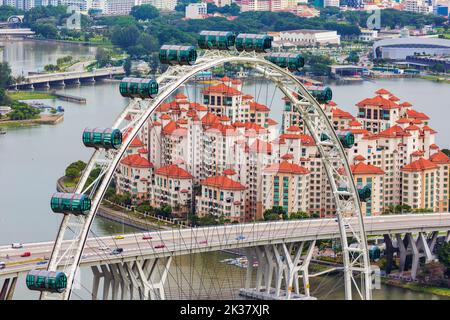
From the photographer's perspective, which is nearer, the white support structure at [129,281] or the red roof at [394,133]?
the white support structure at [129,281]

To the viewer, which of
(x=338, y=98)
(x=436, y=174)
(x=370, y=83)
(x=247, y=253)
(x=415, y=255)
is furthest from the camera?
(x=370, y=83)

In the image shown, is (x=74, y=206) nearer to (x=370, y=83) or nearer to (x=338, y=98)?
(x=338, y=98)

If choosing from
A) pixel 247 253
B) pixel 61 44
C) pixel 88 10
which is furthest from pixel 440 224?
pixel 88 10

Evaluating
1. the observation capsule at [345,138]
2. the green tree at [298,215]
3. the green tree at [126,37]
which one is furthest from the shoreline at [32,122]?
the observation capsule at [345,138]

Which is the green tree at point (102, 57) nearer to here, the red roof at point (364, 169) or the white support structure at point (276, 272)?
the red roof at point (364, 169)

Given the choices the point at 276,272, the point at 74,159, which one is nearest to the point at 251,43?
the point at 276,272

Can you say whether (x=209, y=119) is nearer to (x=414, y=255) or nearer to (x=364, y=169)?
(x=364, y=169)
